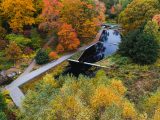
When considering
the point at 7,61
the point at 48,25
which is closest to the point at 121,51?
the point at 48,25

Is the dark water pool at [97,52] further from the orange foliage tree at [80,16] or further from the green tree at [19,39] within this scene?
the green tree at [19,39]

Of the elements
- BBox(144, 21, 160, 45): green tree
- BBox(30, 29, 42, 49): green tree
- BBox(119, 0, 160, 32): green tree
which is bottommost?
BBox(30, 29, 42, 49): green tree

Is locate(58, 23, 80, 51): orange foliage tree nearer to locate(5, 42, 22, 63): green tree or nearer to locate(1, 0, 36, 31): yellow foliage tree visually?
locate(1, 0, 36, 31): yellow foliage tree

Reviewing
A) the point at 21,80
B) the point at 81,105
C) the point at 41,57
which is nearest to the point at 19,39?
the point at 41,57

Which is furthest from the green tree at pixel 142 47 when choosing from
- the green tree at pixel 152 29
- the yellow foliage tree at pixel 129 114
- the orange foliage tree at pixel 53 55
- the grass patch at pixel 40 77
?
the yellow foliage tree at pixel 129 114

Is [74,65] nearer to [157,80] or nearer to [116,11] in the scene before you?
[157,80]

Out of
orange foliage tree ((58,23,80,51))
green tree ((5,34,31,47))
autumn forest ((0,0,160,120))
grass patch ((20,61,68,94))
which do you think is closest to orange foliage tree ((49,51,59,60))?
autumn forest ((0,0,160,120))
